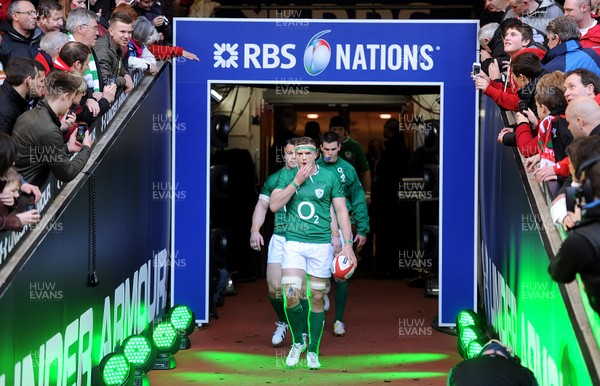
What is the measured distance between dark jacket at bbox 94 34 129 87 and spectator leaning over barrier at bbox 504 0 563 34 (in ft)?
11.2

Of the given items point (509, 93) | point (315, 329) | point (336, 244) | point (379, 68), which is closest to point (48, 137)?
point (315, 329)

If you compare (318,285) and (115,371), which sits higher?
(318,285)

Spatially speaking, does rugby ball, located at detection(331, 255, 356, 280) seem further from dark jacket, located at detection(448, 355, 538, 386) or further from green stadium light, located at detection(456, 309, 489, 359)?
dark jacket, located at detection(448, 355, 538, 386)

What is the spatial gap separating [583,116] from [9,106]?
3.39 meters

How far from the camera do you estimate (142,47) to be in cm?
937

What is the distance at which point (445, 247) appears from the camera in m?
9.85

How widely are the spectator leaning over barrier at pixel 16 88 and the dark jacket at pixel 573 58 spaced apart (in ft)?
12.0

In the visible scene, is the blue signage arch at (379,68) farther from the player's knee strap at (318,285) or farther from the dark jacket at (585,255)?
the dark jacket at (585,255)

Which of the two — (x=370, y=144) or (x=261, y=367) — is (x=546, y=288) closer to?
(x=261, y=367)

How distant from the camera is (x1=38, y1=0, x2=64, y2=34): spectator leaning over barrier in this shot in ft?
25.5

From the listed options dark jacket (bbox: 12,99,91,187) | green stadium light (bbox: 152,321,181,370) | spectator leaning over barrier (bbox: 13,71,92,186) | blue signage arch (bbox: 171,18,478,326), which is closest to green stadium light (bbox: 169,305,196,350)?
green stadium light (bbox: 152,321,181,370)

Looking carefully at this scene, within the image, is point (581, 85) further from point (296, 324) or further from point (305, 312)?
point (305, 312)

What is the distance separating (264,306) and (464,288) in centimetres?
242

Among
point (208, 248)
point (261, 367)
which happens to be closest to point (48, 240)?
point (261, 367)
